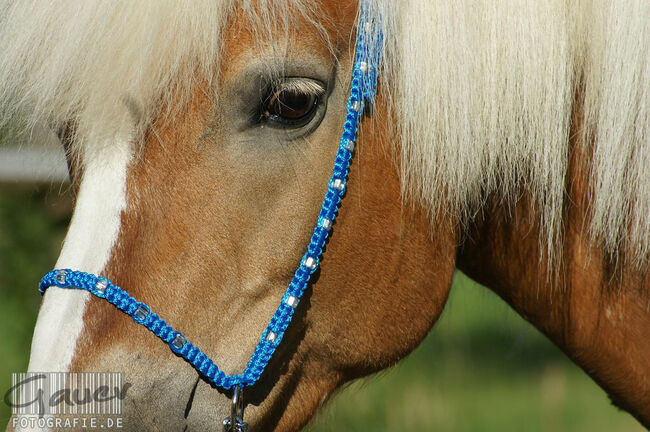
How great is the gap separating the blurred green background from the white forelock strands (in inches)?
83.6

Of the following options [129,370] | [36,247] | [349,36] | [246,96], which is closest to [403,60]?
[349,36]

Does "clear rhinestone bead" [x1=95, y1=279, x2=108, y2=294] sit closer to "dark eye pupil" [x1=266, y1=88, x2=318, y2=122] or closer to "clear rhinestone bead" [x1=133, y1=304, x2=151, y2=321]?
"clear rhinestone bead" [x1=133, y1=304, x2=151, y2=321]

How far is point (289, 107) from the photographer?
1.40m

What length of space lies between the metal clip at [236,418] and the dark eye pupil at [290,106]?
1.80ft

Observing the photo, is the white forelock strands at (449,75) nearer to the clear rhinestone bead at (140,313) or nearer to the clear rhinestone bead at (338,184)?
the clear rhinestone bead at (338,184)

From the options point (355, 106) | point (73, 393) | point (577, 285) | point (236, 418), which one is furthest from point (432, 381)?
point (73, 393)

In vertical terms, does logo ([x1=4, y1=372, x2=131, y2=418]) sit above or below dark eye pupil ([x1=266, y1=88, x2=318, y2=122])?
below

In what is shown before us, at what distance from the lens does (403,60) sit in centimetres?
142

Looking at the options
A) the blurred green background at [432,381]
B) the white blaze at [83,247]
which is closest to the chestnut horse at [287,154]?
the white blaze at [83,247]

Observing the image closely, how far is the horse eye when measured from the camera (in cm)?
139

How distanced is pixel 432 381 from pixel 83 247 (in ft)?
12.5

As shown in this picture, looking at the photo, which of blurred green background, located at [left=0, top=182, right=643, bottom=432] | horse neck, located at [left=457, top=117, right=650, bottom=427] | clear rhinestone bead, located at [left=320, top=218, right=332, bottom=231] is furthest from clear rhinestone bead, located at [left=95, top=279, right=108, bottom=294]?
blurred green background, located at [left=0, top=182, right=643, bottom=432]

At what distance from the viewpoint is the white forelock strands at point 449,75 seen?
4.42 feet

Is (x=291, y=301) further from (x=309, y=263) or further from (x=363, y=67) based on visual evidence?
(x=363, y=67)
